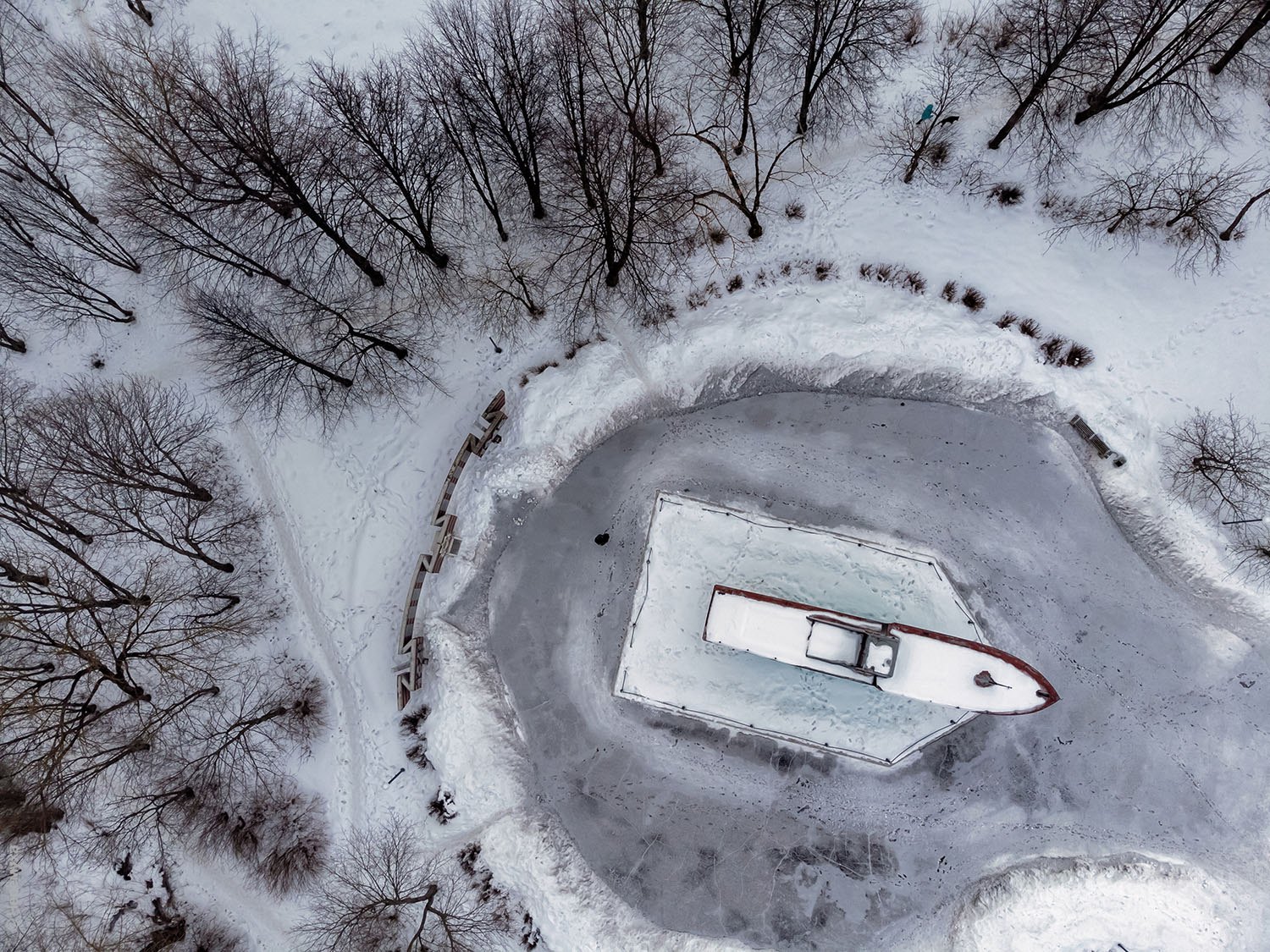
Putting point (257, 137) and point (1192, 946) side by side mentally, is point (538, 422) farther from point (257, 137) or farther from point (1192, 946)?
point (1192, 946)

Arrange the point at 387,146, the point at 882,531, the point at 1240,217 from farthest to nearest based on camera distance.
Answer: the point at 882,531 < the point at 1240,217 < the point at 387,146

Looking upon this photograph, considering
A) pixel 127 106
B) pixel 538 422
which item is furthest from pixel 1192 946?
pixel 127 106

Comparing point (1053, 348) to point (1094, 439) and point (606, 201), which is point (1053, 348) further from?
point (606, 201)

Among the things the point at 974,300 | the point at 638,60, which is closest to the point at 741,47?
the point at 638,60

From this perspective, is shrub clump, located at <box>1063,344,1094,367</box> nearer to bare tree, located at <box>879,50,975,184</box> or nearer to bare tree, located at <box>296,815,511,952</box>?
bare tree, located at <box>879,50,975,184</box>

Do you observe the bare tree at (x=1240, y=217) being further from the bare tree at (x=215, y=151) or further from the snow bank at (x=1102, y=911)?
the bare tree at (x=215, y=151)

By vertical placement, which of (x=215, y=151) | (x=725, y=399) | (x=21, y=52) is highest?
(x=21, y=52)

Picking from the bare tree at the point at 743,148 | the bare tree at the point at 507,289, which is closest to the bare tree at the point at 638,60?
the bare tree at the point at 743,148
